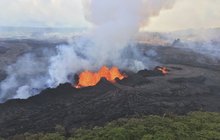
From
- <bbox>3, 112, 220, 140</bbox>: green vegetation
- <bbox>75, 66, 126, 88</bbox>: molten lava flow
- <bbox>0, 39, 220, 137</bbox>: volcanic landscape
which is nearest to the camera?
<bbox>3, 112, 220, 140</bbox>: green vegetation

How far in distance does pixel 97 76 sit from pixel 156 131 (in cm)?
3859

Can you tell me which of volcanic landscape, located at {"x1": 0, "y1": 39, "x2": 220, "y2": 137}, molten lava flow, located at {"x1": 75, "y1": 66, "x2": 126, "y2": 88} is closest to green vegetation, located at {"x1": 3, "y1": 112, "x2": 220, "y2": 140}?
volcanic landscape, located at {"x1": 0, "y1": 39, "x2": 220, "y2": 137}

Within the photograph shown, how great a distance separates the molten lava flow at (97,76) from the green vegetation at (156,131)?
2963 cm

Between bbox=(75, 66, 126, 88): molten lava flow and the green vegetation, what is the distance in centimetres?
2963

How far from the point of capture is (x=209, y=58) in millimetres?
121312

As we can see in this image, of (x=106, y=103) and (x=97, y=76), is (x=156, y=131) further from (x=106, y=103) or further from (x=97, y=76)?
(x=97, y=76)

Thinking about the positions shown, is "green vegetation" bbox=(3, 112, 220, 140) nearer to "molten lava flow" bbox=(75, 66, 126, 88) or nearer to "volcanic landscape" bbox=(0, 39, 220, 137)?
"volcanic landscape" bbox=(0, 39, 220, 137)

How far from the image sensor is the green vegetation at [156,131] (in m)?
35.7

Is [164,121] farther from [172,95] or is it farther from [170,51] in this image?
[170,51]

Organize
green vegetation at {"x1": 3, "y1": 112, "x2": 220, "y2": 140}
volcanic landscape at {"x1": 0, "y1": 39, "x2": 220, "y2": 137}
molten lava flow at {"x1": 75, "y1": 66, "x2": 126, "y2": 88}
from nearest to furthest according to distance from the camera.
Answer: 1. green vegetation at {"x1": 3, "y1": 112, "x2": 220, "y2": 140}
2. volcanic landscape at {"x1": 0, "y1": 39, "x2": 220, "y2": 137}
3. molten lava flow at {"x1": 75, "y1": 66, "x2": 126, "y2": 88}

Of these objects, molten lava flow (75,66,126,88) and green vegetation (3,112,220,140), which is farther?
molten lava flow (75,66,126,88)

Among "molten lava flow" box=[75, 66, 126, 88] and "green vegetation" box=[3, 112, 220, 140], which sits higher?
"molten lava flow" box=[75, 66, 126, 88]

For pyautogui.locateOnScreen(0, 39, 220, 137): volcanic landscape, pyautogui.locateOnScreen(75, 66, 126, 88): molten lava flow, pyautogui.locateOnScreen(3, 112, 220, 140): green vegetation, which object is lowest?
pyautogui.locateOnScreen(3, 112, 220, 140): green vegetation

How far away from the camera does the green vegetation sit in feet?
117
